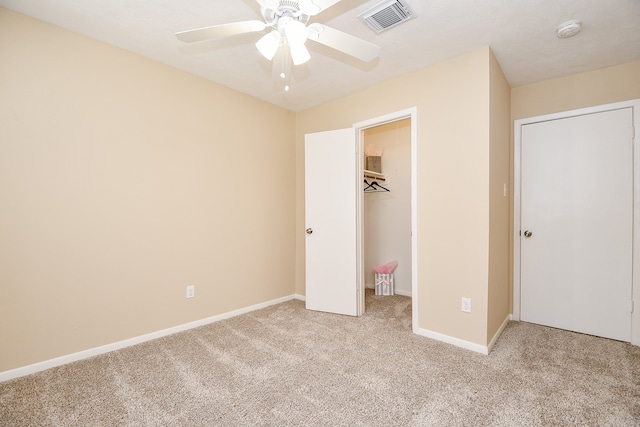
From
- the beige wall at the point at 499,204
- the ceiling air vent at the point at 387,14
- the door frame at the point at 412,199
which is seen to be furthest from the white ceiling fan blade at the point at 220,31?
the beige wall at the point at 499,204

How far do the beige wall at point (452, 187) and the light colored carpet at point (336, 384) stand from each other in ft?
1.12

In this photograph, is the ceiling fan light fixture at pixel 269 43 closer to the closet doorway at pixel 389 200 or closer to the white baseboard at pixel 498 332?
the closet doorway at pixel 389 200

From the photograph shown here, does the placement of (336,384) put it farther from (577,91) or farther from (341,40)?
(577,91)

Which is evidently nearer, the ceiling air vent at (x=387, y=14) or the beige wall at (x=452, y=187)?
the ceiling air vent at (x=387, y=14)

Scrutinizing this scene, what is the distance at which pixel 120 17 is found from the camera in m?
2.00

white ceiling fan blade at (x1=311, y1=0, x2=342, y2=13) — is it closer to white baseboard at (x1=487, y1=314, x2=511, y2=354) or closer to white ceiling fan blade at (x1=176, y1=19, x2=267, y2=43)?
white ceiling fan blade at (x1=176, y1=19, x2=267, y2=43)

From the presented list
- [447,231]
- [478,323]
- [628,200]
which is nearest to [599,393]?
[478,323]

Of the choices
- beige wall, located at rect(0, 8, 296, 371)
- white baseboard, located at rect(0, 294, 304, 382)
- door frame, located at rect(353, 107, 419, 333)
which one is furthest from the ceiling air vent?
white baseboard, located at rect(0, 294, 304, 382)

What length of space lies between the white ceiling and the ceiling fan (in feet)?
1.49

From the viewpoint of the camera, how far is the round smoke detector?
199cm

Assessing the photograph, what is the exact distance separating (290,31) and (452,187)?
1796 millimetres

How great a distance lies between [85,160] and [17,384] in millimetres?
1546

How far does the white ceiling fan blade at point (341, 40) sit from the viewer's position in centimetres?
151

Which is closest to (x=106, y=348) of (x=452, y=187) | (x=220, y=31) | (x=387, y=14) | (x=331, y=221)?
(x=331, y=221)
